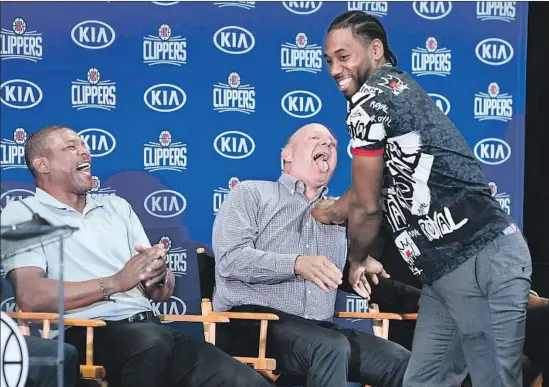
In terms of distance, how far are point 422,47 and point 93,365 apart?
7.78ft

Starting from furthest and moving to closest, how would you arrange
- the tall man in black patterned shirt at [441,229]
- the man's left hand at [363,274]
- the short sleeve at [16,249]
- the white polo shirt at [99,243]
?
the white polo shirt at [99,243]
the man's left hand at [363,274]
the tall man in black patterned shirt at [441,229]
the short sleeve at [16,249]

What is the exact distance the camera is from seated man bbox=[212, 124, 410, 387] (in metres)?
3.74

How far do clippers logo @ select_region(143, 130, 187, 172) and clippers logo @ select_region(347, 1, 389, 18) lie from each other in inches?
44.7

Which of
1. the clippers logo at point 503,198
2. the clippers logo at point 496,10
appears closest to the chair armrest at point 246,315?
the clippers logo at point 503,198

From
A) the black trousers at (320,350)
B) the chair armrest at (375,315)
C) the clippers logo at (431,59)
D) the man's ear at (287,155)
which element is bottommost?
the black trousers at (320,350)

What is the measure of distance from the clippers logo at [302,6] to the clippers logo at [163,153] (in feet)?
2.96

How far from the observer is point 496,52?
479 centimetres

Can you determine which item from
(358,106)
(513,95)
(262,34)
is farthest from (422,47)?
(358,106)

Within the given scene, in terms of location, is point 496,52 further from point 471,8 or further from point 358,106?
point 358,106

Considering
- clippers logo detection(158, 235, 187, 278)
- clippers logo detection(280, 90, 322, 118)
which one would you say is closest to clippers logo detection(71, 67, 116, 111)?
clippers logo detection(158, 235, 187, 278)

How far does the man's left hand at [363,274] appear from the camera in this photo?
3.46 m

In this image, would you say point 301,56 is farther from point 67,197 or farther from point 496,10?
point 67,197

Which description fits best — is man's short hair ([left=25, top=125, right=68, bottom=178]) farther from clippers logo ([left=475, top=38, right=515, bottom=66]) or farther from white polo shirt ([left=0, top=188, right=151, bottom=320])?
clippers logo ([left=475, top=38, right=515, bottom=66])

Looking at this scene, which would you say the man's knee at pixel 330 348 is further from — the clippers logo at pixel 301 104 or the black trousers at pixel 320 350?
the clippers logo at pixel 301 104
